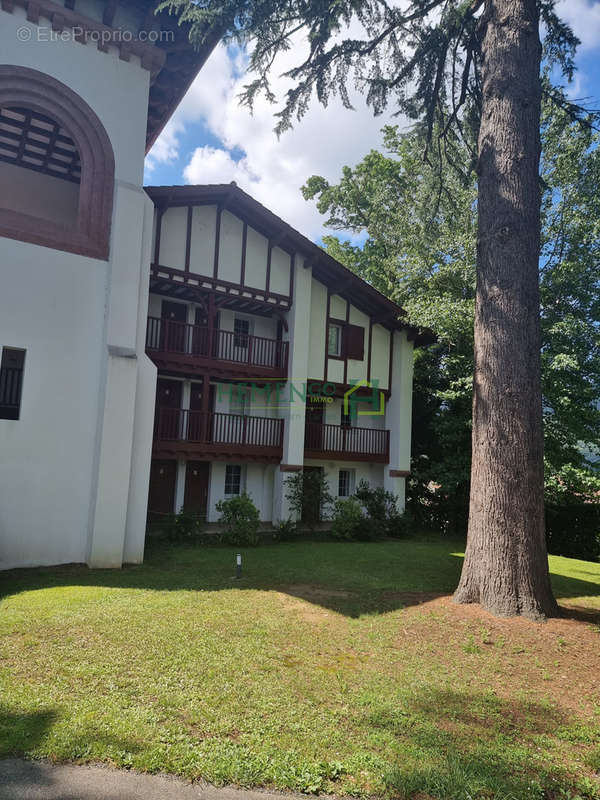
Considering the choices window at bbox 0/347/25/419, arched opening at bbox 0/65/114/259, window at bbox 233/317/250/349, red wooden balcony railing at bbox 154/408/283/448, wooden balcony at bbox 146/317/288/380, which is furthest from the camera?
window at bbox 233/317/250/349

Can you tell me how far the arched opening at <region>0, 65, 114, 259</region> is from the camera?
10938 mm

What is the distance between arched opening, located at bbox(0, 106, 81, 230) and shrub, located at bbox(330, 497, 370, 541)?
40.1 feet

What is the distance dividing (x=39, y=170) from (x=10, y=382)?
8006 millimetres

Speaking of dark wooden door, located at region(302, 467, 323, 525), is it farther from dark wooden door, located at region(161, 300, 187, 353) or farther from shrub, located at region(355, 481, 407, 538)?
dark wooden door, located at region(161, 300, 187, 353)

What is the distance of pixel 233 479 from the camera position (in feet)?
64.0

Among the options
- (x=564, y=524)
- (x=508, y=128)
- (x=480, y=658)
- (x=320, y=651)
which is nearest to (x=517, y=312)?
(x=508, y=128)

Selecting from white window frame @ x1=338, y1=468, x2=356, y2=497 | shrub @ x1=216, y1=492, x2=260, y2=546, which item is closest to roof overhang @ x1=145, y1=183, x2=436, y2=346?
white window frame @ x1=338, y1=468, x2=356, y2=497

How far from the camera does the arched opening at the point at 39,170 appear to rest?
Answer: 1349 centimetres

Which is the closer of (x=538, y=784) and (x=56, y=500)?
(x=538, y=784)

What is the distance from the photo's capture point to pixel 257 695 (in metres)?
4.99

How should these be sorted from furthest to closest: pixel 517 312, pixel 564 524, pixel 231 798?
pixel 564 524
pixel 517 312
pixel 231 798

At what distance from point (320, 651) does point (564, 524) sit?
18.0 m

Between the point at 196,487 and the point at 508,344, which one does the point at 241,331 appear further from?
the point at 508,344

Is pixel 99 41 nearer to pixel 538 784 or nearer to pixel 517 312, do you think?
pixel 517 312
